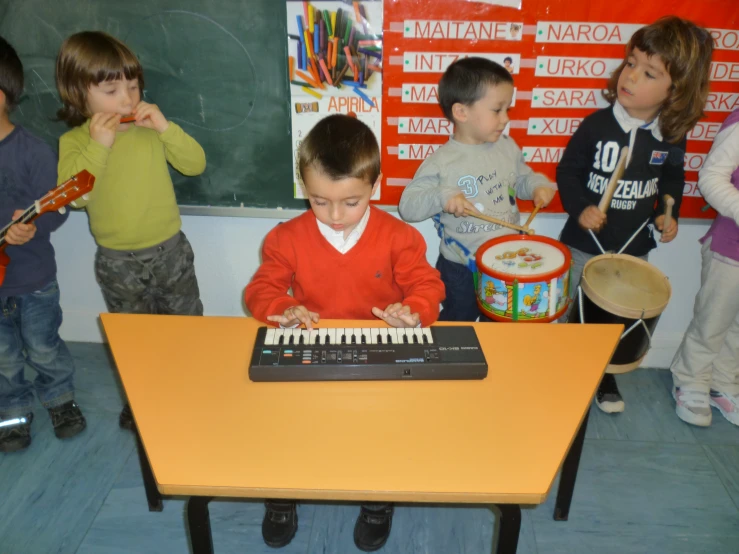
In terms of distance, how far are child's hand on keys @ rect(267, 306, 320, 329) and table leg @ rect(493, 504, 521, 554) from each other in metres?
0.65

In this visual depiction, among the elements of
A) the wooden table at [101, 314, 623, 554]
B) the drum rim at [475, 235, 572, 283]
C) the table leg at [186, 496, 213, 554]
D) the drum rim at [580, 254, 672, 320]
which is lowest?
the table leg at [186, 496, 213, 554]

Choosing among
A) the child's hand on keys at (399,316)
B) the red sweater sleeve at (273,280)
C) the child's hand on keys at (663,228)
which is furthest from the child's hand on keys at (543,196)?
the red sweater sleeve at (273,280)

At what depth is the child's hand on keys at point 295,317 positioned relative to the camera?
62.4 inches

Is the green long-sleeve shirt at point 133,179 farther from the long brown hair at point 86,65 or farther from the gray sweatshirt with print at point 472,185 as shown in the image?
the gray sweatshirt with print at point 472,185

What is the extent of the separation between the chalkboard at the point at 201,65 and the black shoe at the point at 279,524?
1.30 m

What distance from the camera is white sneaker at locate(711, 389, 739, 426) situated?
2.58 metres

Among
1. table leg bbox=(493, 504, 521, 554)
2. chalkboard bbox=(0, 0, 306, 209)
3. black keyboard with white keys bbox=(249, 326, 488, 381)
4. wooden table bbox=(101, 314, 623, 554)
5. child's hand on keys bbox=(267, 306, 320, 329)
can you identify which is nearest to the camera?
wooden table bbox=(101, 314, 623, 554)

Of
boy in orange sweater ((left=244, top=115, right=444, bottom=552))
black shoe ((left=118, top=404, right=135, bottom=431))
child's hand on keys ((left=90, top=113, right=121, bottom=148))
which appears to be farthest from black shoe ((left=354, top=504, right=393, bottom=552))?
child's hand on keys ((left=90, top=113, right=121, bottom=148))

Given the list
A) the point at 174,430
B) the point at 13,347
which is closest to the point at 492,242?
the point at 174,430

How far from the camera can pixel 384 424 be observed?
132 cm

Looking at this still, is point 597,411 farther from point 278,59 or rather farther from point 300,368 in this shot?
point 278,59

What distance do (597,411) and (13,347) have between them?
2.45 m

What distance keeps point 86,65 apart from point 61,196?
0.47m

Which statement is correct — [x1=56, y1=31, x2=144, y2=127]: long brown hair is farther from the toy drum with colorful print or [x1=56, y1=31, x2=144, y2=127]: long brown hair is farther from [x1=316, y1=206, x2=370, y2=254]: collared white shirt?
the toy drum with colorful print
